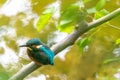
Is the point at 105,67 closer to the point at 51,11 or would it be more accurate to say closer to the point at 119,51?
the point at 119,51

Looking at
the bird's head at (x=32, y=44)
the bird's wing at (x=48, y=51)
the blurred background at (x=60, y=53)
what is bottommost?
the bird's wing at (x=48, y=51)

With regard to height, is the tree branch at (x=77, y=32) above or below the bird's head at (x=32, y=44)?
below

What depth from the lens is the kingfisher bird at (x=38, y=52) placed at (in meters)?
0.40

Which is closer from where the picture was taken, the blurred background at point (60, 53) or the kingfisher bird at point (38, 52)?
the kingfisher bird at point (38, 52)

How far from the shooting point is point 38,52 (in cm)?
40

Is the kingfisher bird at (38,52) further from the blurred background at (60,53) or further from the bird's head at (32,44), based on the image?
the blurred background at (60,53)

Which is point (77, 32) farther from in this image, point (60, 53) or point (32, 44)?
point (60, 53)

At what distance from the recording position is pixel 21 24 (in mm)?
985

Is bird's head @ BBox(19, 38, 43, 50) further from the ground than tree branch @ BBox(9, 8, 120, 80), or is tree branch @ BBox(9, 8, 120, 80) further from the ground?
bird's head @ BBox(19, 38, 43, 50)

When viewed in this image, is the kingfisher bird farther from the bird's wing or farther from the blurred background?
the blurred background

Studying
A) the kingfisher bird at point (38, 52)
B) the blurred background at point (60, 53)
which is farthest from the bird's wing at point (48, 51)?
the blurred background at point (60, 53)

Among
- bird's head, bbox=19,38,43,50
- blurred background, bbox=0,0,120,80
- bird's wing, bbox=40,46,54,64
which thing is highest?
blurred background, bbox=0,0,120,80

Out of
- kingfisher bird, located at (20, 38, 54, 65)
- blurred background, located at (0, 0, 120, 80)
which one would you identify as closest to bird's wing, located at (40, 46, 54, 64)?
kingfisher bird, located at (20, 38, 54, 65)

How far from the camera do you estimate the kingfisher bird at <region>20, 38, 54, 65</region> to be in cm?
40
